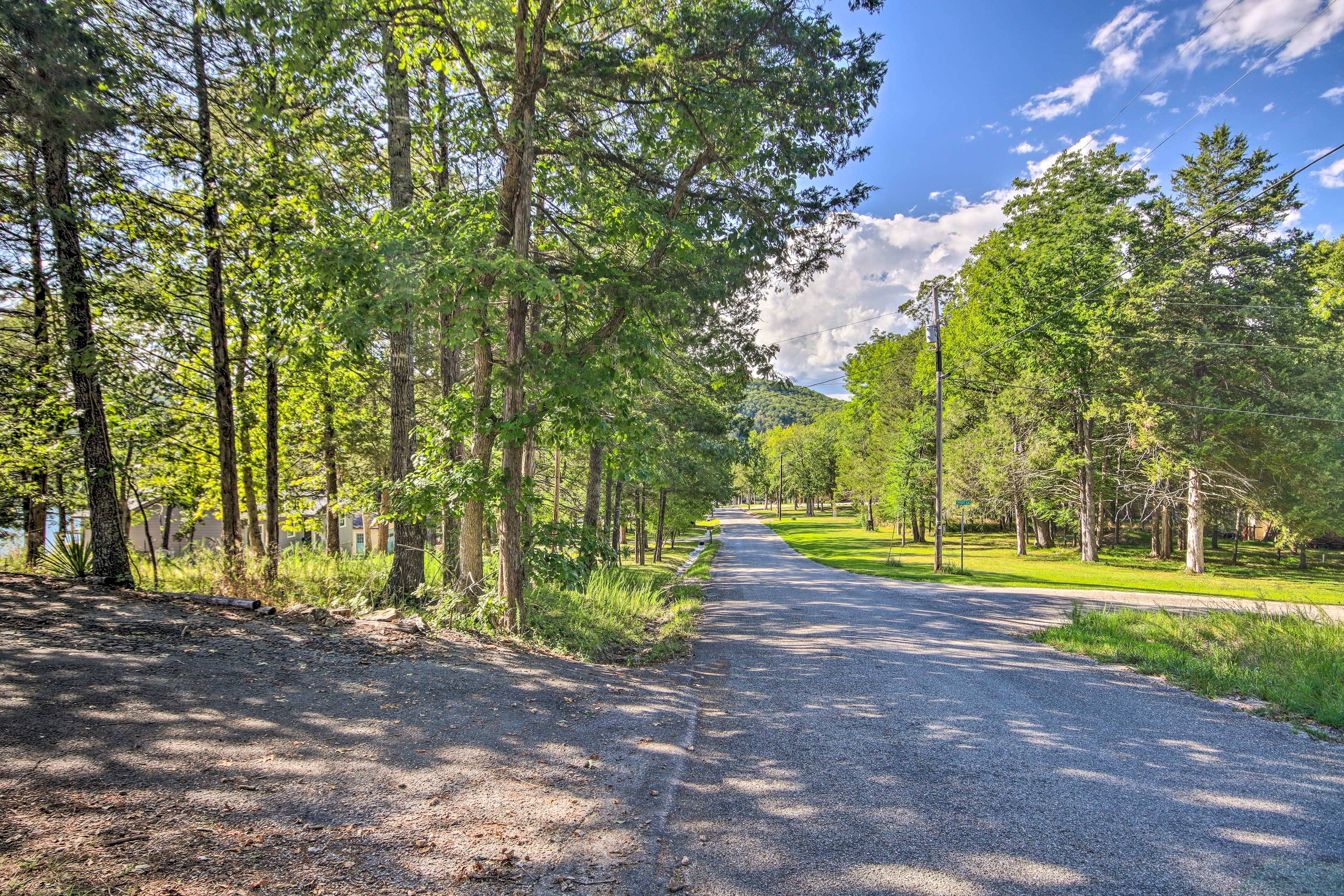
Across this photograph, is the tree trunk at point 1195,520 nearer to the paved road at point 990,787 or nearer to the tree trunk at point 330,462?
the paved road at point 990,787

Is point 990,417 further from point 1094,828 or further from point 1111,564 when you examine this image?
point 1094,828

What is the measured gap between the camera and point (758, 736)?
16.6 feet

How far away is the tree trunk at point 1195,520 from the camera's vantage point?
23906 millimetres

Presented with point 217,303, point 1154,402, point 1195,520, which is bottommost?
point 1195,520

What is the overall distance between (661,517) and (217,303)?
856 inches

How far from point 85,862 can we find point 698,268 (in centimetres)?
774

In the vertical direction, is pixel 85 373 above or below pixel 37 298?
below

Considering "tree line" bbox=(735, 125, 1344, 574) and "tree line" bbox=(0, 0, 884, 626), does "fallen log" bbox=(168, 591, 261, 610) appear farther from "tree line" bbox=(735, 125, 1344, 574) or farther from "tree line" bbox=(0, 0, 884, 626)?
"tree line" bbox=(735, 125, 1344, 574)

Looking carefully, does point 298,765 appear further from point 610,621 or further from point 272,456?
point 272,456

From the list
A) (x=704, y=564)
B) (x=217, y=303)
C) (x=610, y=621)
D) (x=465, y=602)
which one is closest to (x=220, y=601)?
(x=465, y=602)

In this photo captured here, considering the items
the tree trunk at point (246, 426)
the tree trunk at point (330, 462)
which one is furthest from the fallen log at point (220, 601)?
the tree trunk at point (330, 462)

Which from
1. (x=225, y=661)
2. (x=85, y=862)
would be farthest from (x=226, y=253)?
(x=85, y=862)

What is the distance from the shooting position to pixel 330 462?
15289 millimetres

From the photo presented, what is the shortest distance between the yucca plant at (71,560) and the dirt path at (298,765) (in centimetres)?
133
